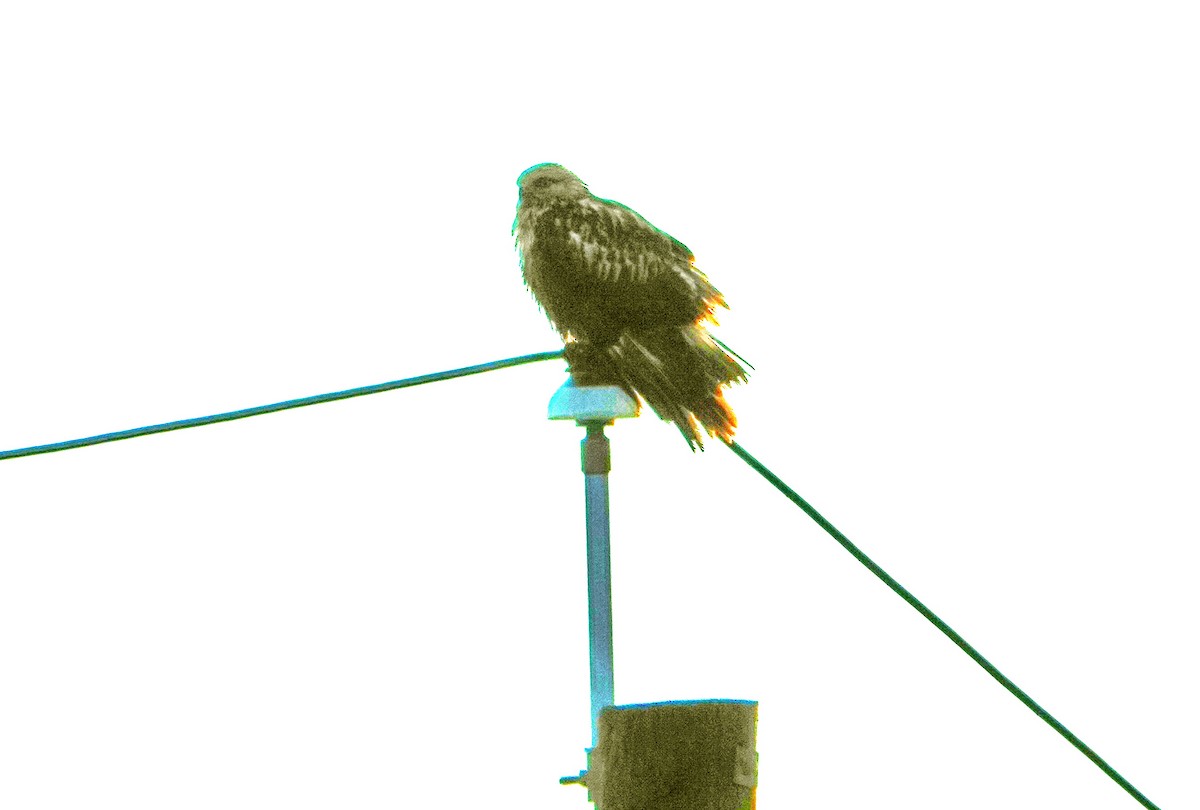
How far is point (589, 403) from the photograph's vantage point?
5.15 m

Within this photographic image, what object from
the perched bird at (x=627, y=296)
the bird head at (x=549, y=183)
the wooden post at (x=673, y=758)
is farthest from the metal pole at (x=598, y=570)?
the bird head at (x=549, y=183)

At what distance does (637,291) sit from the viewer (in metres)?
6.66

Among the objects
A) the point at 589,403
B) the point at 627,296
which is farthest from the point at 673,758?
the point at 627,296

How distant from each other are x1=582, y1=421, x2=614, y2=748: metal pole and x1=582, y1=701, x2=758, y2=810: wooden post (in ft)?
1.00

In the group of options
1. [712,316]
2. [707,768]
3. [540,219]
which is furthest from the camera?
[540,219]

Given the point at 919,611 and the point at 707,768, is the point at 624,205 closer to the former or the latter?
the point at 919,611

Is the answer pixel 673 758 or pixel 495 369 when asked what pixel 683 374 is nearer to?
pixel 495 369

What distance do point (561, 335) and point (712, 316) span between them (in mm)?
742

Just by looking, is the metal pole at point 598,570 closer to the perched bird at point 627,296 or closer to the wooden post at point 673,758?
the wooden post at point 673,758

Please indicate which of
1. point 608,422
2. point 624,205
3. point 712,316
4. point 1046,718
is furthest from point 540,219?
point 1046,718

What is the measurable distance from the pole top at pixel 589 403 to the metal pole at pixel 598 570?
0.27 feet

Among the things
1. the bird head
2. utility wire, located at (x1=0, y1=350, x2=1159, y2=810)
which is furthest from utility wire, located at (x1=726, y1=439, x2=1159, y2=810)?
the bird head

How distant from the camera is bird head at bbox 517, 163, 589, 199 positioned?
725 cm

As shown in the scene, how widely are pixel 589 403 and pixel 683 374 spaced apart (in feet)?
3.45
